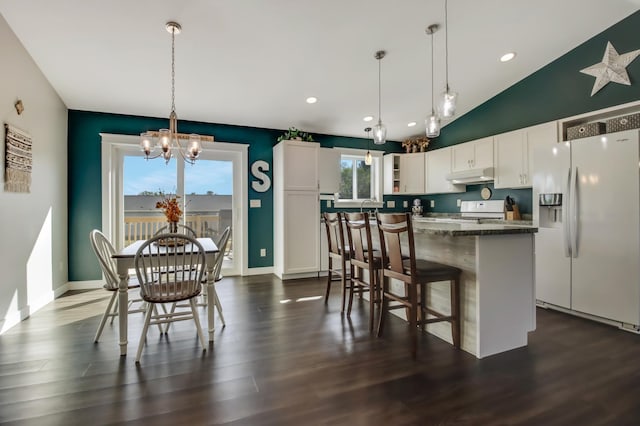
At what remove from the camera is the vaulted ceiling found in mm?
2623

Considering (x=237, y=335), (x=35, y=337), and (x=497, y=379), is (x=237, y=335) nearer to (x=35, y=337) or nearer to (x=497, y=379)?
(x=35, y=337)

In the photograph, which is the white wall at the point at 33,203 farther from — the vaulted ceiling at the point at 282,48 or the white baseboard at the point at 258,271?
the white baseboard at the point at 258,271

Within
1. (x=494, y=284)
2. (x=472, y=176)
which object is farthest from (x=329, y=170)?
(x=494, y=284)

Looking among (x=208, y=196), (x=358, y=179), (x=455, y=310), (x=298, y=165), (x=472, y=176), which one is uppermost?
(x=298, y=165)

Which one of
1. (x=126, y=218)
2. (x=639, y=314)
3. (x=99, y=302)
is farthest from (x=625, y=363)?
(x=126, y=218)

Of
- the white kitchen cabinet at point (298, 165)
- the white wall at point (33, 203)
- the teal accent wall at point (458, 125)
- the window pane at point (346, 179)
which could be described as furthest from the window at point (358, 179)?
the white wall at point (33, 203)

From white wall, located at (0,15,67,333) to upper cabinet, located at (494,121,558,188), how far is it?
18.2 feet

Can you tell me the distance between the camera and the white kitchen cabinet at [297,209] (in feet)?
15.3

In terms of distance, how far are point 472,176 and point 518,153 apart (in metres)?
0.65

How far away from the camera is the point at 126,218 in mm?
4414

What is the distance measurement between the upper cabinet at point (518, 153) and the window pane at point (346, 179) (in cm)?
235

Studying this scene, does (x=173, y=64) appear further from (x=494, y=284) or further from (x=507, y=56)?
(x=507, y=56)

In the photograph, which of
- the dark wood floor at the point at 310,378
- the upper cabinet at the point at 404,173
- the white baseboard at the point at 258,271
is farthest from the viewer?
the upper cabinet at the point at 404,173

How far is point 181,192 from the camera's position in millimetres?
4590
